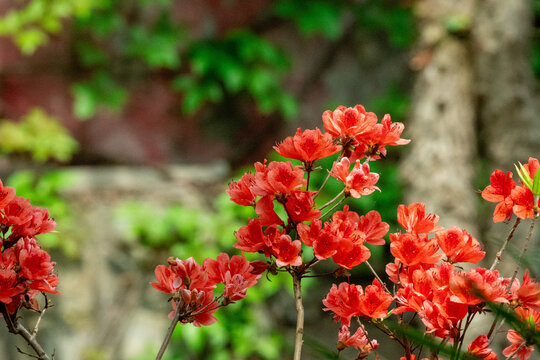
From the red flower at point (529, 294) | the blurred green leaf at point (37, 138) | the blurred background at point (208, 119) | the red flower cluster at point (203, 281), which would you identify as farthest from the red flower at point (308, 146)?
the blurred green leaf at point (37, 138)

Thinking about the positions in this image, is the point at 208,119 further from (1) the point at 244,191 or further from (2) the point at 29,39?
(1) the point at 244,191

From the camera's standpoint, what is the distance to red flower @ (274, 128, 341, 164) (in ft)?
1.85

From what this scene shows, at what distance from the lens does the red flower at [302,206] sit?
1.78 ft

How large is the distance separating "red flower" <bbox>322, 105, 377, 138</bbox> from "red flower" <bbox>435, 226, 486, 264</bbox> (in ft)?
0.48

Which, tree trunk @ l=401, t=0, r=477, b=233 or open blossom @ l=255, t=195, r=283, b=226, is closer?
open blossom @ l=255, t=195, r=283, b=226

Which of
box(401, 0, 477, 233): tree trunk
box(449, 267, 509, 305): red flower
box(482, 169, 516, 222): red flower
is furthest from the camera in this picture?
box(401, 0, 477, 233): tree trunk

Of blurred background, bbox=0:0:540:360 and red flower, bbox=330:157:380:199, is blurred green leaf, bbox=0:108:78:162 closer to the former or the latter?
blurred background, bbox=0:0:540:360

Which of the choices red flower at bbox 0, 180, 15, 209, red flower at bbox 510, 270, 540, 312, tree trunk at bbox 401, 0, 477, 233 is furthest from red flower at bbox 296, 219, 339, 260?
tree trunk at bbox 401, 0, 477, 233

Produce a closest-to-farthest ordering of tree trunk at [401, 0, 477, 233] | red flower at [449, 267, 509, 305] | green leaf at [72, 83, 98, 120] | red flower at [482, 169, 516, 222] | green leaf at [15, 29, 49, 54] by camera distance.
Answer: red flower at [449, 267, 509, 305] < red flower at [482, 169, 516, 222] < tree trunk at [401, 0, 477, 233] < green leaf at [15, 29, 49, 54] < green leaf at [72, 83, 98, 120]

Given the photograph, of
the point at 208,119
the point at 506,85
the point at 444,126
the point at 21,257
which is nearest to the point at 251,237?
the point at 21,257

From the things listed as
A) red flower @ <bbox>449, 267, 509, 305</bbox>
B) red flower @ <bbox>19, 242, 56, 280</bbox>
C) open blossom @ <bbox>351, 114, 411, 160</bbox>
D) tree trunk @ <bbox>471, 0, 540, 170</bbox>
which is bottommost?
red flower @ <bbox>449, 267, 509, 305</bbox>

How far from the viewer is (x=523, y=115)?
2328 mm

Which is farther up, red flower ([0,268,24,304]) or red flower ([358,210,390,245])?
red flower ([0,268,24,304])

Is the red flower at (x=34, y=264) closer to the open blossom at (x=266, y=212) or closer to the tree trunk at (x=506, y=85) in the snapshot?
the open blossom at (x=266, y=212)
